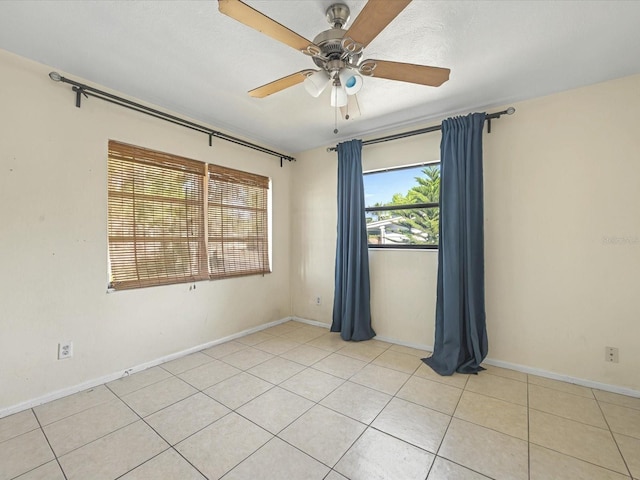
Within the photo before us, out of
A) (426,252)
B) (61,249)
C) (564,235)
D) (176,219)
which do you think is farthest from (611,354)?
(61,249)

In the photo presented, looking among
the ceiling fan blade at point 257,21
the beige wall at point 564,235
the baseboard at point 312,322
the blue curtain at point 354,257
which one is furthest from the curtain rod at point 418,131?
the baseboard at point 312,322

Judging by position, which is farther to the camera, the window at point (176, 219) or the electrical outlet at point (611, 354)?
the window at point (176, 219)

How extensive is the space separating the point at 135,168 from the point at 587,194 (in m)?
4.02

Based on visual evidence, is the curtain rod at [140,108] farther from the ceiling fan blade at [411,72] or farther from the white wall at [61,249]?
the ceiling fan blade at [411,72]

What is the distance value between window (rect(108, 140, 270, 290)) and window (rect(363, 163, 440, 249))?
157 centimetres

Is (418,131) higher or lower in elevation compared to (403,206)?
higher

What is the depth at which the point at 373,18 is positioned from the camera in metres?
1.25

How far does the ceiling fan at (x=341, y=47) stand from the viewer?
1.21 meters

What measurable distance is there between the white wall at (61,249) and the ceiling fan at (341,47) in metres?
1.56

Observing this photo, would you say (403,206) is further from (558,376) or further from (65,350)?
(65,350)

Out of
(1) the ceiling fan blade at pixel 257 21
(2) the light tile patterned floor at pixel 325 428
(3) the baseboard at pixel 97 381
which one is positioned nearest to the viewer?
(1) the ceiling fan blade at pixel 257 21

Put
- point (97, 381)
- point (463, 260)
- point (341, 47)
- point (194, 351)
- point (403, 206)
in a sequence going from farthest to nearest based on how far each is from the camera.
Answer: point (403, 206), point (194, 351), point (463, 260), point (97, 381), point (341, 47)

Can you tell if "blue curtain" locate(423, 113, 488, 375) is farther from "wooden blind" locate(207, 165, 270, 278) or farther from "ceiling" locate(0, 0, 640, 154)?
"wooden blind" locate(207, 165, 270, 278)

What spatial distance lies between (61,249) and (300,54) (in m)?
2.37
